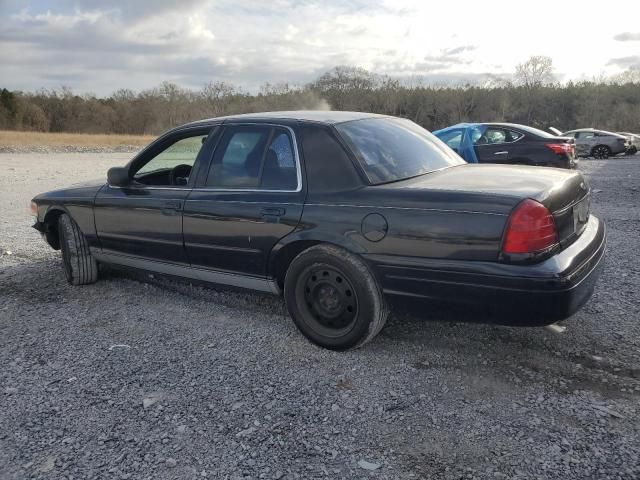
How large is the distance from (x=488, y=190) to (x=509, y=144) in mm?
9226

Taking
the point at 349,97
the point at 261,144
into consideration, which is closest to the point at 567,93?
the point at 349,97

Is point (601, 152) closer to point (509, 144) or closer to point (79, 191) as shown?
point (509, 144)

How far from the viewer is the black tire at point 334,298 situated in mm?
3400

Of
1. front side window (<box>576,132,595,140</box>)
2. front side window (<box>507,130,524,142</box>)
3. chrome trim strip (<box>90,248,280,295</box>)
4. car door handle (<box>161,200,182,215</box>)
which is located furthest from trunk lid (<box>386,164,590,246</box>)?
front side window (<box>576,132,595,140</box>)

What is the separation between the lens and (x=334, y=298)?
11.8 ft

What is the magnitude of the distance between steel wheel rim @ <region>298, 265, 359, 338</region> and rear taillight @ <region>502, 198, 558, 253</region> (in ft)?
3.31

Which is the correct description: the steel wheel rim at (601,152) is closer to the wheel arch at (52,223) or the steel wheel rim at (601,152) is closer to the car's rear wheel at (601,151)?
the car's rear wheel at (601,151)

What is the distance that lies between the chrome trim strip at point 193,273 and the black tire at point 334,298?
255mm

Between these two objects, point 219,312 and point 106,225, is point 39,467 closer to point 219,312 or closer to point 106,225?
point 219,312

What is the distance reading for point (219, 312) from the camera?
4.47m

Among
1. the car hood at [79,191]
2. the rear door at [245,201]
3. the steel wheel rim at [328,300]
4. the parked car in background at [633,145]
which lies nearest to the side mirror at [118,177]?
the car hood at [79,191]

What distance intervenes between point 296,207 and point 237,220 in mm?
514

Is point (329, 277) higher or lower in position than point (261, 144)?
lower

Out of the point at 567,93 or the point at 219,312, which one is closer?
the point at 219,312
